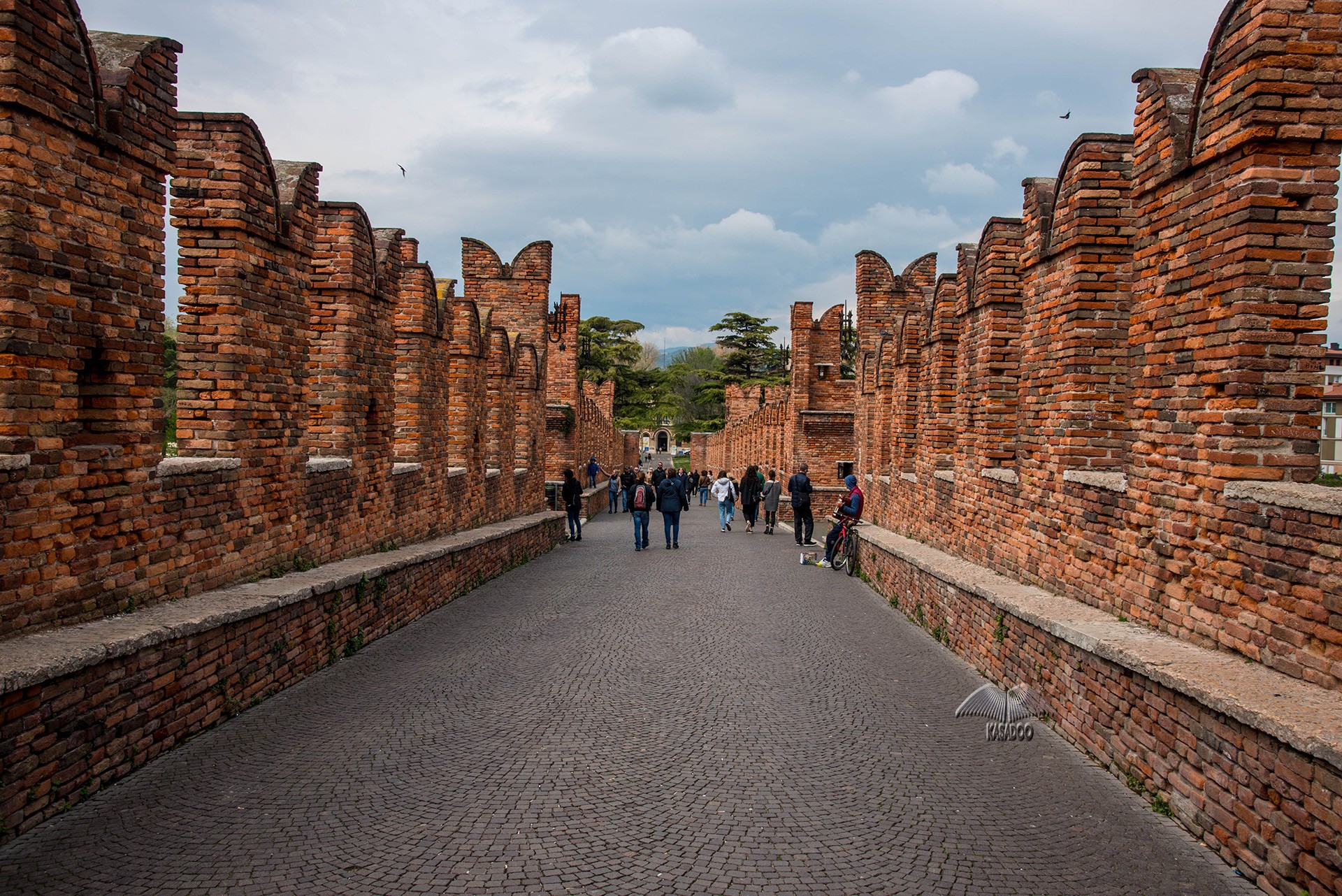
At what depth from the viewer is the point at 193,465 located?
6066 mm

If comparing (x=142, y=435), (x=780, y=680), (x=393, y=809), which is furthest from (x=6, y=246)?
(x=780, y=680)

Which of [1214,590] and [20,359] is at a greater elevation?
[20,359]

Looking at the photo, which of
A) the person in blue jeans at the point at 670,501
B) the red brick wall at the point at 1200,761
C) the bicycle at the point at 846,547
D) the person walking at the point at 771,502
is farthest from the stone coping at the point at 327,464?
the person walking at the point at 771,502

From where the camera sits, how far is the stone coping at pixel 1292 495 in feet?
12.7

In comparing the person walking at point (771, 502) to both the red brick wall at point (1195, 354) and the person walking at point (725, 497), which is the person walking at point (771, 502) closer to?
the person walking at point (725, 497)

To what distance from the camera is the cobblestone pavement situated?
363cm

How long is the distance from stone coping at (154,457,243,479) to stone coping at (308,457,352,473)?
4.45 ft

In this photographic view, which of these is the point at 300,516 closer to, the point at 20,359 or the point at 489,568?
the point at 20,359

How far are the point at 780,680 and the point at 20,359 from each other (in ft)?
17.2

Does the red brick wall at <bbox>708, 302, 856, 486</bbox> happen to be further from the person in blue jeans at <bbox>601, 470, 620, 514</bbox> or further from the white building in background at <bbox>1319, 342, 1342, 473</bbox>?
the white building in background at <bbox>1319, 342, 1342, 473</bbox>

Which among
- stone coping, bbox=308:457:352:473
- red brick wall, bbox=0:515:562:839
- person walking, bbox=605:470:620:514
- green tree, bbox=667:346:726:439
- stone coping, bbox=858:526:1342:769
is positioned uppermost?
green tree, bbox=667:346:726:439

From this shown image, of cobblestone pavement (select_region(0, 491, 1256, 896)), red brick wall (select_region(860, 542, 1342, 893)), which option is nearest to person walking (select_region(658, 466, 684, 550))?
cobblestone pavement (select_region(0, 491, 1256, 896))

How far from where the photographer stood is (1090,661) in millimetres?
5160

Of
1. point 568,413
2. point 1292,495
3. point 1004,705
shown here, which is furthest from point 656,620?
point 568,413
